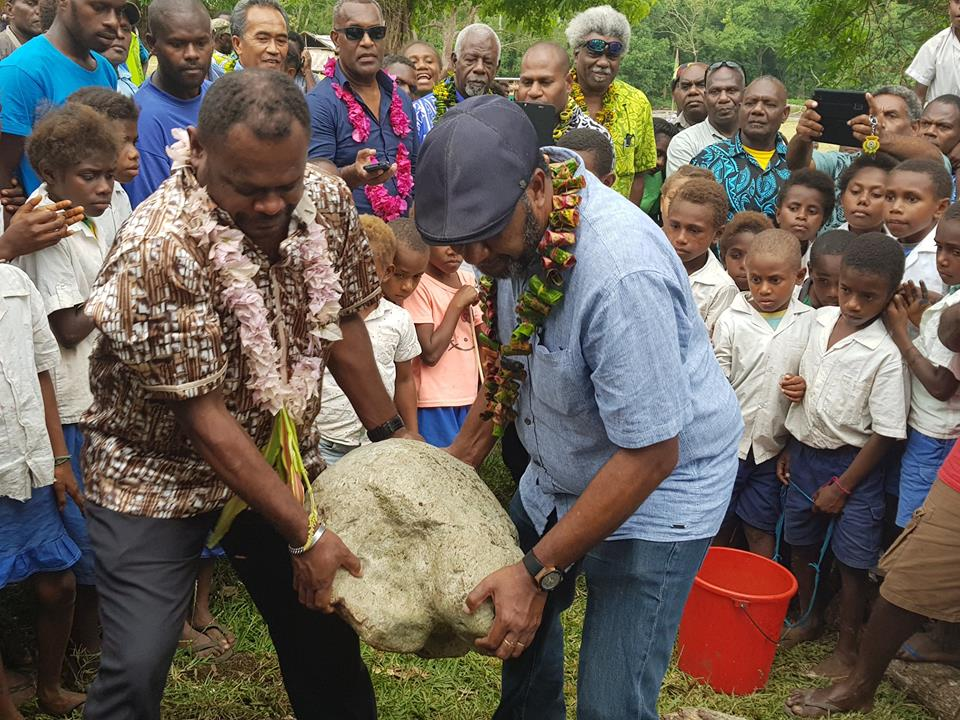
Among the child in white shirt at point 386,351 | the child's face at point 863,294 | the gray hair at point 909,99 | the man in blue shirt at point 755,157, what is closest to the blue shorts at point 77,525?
the child in white shirt at point 386,351

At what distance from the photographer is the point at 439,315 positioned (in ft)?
17.6

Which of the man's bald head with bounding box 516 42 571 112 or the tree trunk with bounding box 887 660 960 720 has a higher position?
the man's bald head with bounding box 516 42 571 112

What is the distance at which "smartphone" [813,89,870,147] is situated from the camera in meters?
6.15

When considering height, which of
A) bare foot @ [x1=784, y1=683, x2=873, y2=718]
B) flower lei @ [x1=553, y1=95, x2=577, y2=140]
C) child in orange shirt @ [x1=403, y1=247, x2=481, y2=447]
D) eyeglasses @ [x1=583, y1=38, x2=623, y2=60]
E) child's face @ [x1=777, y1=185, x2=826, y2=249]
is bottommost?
bare foot @ [x1=784, y1=683, x2=873, y2=718]

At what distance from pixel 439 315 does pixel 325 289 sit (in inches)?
96.3

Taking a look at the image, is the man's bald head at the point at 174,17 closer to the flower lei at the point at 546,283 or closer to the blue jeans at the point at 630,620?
the flower lei at the point at 546,283

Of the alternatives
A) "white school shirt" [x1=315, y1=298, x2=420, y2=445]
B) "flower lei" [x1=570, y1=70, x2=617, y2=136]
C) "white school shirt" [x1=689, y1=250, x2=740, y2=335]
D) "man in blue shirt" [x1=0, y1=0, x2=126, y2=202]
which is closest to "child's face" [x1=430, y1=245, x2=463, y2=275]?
"white school shirt" [x1=315, y1=298, x2=420, y2=445]

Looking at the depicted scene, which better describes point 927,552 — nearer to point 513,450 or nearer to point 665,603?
point 665,603

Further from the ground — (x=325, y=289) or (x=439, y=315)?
(x=325, y=289)

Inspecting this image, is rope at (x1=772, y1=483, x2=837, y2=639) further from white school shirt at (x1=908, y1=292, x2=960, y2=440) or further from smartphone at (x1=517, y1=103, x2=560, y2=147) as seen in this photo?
smartphone at (x1=517, y1=103, x2=560, y2=147)

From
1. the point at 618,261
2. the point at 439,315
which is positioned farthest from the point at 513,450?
the point at 618,261

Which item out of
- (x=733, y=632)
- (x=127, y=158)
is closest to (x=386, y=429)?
(x=733, y=632)

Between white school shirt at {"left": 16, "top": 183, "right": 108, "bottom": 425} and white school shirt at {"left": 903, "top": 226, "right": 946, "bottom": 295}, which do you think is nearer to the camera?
white school shirt at {"left": 16, "top": 183, "right": 108, "bottom": 425}

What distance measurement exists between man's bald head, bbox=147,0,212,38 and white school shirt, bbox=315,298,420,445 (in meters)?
1.74
